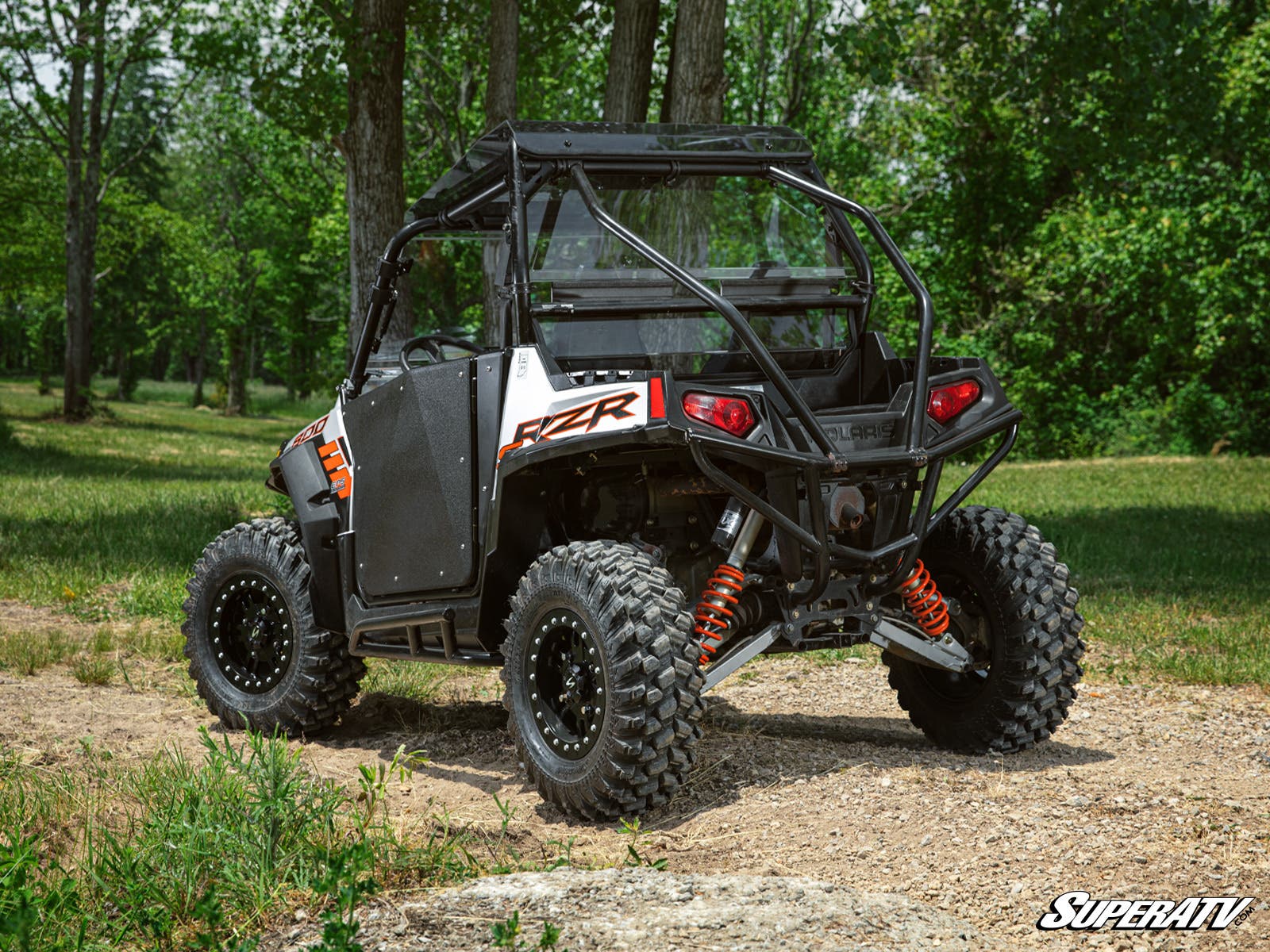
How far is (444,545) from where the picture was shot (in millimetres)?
5285

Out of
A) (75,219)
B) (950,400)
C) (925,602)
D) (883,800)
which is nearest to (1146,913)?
(883,800)

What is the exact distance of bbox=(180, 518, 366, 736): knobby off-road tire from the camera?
601 centimetres

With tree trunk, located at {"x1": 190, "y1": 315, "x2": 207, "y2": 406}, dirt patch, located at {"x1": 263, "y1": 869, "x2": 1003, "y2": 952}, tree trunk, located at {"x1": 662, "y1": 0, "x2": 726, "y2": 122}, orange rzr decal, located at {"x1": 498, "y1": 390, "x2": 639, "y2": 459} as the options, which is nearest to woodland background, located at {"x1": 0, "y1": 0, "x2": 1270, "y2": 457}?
tree trunk, located at {"x1": 662, "y1": 0, "x2": 726, "y2": 122}

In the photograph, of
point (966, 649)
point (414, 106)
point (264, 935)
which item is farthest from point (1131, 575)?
point (414, 106)

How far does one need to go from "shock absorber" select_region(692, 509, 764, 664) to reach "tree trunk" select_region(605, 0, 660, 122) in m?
Answer: 8.51

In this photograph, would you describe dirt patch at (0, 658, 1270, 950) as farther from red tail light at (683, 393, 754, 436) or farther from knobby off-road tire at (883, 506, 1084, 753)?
red tail light at (683, 393, 754, 436)

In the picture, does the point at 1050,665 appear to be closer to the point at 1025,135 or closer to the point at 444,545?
the point at 444,545

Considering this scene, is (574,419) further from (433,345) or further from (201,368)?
(201,368)

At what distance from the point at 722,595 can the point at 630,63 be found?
8970mm

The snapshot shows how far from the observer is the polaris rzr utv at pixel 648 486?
446 cm

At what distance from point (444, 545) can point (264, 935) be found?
2.14 m

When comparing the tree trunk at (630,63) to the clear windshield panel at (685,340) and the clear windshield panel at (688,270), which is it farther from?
the clear windshield panel at (685,340)

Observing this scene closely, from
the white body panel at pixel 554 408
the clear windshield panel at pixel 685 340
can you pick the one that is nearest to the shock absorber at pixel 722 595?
the white body panel at pixel 554 408

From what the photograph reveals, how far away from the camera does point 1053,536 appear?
508 inches
